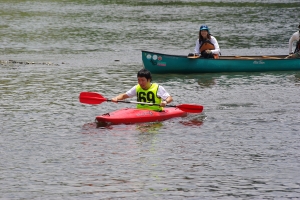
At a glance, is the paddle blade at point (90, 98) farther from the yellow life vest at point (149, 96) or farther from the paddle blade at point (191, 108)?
the paddle blade at point (191, 108)

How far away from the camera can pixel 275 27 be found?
137 feet

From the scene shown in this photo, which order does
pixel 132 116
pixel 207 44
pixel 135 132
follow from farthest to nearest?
pixel 207 44
pixel 132 116
pixel 135 132

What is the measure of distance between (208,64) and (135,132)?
9.18 meters

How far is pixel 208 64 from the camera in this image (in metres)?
23.4

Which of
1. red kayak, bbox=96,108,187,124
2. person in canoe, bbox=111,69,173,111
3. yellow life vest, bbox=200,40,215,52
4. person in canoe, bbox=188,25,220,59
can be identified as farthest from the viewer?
yellow life vest, bbox=200,40,215,52

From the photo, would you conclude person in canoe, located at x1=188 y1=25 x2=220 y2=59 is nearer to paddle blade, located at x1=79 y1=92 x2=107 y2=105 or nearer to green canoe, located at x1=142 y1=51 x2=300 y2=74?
green canoe, located at x1=142 y1=51 x2=300 y2=74

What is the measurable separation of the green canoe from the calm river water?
0.86 ft

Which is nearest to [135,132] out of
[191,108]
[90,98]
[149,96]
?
[149,96]

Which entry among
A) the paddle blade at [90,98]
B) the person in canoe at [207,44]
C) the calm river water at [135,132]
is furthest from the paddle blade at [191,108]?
the person in canoe at [207,44]

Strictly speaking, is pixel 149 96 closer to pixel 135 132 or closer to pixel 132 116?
pixel 132 116

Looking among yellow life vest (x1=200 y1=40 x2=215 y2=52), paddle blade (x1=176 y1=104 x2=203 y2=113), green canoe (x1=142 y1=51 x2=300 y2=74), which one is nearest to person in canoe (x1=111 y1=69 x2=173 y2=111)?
paddle blade (x1=176 y1=104 x2=203 y2=113)

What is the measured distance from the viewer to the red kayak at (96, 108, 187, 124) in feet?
49.6

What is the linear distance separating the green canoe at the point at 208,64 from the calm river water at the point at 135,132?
0.26m

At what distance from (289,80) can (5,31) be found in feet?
67.1
